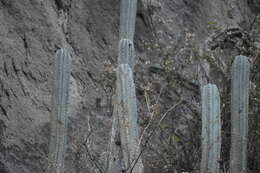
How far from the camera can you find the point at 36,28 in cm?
866

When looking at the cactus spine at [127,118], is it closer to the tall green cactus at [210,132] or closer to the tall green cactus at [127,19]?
the tall green cactus at [210,132]

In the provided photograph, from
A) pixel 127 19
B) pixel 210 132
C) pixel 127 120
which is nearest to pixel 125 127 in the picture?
pixel 127 120

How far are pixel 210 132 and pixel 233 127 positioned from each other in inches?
11.0

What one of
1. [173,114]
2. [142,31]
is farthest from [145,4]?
[173,114]

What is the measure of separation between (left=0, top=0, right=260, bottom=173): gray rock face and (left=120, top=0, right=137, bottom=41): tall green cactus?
499mm

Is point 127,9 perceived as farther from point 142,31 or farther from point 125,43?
point 142,31

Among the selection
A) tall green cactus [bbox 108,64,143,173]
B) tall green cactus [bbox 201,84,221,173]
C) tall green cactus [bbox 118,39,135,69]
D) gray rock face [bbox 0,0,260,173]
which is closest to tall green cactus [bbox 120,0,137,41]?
gray rock face [bbox 0,0,260,173]

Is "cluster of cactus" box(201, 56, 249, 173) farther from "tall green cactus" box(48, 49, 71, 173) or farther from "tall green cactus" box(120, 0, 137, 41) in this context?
"tall green cactus" box(48, 49, 71, 173)

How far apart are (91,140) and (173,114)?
5.33ft

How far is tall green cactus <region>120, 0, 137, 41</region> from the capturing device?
8219 mm

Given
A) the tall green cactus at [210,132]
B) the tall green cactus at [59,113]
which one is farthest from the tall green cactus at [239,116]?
the tall green cactus at [59,113]

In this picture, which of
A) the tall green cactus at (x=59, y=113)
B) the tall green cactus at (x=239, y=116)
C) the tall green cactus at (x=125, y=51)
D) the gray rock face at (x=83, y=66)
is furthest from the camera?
the gray rock face at (x=83, y=66)

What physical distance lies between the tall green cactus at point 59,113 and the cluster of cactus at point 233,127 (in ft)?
5.38

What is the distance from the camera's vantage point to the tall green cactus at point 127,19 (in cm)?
822
